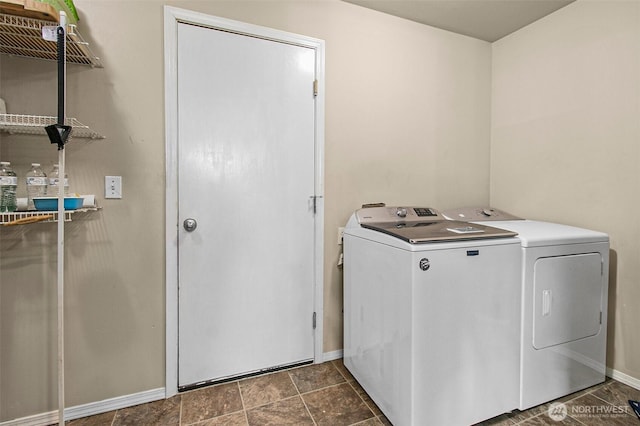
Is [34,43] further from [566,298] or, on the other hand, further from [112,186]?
[566,298]

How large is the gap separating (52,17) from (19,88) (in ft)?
1.53

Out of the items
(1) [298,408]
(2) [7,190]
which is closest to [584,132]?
(1) [298,408]

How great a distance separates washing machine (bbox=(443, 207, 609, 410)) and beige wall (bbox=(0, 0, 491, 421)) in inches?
42.2

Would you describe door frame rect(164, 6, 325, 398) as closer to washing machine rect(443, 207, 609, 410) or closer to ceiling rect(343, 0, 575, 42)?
ceiling rect(343, 0, 575, 42)

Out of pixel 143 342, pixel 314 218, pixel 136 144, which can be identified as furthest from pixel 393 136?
pixel 143 342

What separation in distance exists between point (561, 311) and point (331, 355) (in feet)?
4.54

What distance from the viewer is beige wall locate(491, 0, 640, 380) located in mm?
1778

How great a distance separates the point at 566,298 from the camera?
1.62 metres

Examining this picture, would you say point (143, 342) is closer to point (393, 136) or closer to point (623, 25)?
point (393, 136)

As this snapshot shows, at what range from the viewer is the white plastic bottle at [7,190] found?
1.29 m

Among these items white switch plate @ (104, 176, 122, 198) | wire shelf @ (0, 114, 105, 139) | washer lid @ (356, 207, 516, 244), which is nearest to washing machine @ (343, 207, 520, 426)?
washer lid @ (356, 207, 516, 244)

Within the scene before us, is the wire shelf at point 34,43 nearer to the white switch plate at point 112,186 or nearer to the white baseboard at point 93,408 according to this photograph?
the white switch plate at point 112,186

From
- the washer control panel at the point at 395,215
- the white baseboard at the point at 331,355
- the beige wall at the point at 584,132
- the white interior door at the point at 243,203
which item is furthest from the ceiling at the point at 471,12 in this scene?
the white baseboard at the point at 331,355

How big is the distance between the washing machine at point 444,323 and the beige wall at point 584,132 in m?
0.90
